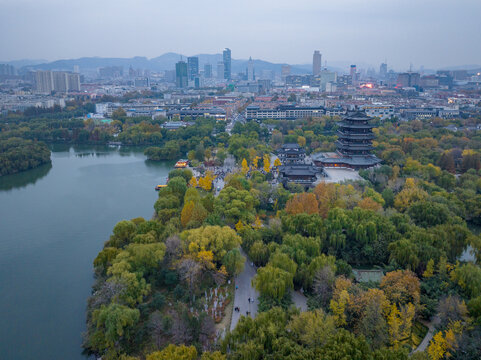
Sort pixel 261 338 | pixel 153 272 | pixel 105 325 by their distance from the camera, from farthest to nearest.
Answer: pixel 153 272, pixel 105 325, pixel 261 338

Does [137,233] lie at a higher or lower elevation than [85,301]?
higher

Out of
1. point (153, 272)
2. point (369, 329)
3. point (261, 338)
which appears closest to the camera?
point (261, 338)

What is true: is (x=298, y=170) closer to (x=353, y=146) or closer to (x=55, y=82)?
(x=353, y=146)

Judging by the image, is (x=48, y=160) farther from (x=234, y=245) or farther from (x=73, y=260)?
(x=234, y=245)

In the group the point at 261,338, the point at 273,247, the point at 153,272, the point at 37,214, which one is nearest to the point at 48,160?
the point at 37,214

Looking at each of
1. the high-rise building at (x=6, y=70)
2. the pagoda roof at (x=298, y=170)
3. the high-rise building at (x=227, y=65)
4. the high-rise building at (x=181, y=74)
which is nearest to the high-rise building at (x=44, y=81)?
the high-rise building at (x=181, y=74)

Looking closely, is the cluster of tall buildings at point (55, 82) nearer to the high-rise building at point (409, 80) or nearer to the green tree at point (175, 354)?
the high-rise building at point (409, 80)
